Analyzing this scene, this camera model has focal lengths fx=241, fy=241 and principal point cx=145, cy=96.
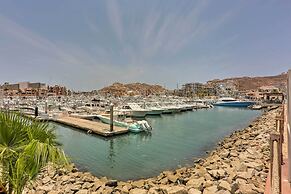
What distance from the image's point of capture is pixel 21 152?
11.3ft

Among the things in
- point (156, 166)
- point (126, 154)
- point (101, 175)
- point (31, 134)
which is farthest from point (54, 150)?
point (126, 154)

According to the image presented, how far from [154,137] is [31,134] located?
73.3 feet

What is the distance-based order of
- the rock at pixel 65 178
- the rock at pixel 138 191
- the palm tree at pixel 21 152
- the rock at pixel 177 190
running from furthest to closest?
the rock at pixel 65 178 < the rock at pixel 138 191 < the rock at pixel 177 190 < the palm tree at pixel 21 152

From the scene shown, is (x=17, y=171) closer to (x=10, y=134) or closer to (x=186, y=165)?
(x=10, y=134)

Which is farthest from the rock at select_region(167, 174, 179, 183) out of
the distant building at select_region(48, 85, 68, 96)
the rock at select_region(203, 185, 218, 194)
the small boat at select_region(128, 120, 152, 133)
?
the distant building at select_region(48, 85, 68, 96)

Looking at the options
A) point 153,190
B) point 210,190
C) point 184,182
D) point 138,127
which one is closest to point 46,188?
point 153,190

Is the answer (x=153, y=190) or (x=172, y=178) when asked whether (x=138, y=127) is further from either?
(x=153, y=190)

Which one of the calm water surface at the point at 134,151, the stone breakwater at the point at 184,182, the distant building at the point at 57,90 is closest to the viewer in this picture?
the stone breakwater at the point at 184,182

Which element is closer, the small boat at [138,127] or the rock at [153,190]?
the rock at [153,190]

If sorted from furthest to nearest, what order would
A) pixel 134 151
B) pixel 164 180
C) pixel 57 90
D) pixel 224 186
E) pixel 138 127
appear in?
pixel 57 90, pixel 138 127, pixel 134 151, pixel 164 180, pixel 224 186

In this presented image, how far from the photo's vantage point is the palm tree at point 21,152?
130 inches

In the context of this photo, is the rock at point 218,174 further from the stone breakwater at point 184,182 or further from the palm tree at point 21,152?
the palm tree at point 21,152

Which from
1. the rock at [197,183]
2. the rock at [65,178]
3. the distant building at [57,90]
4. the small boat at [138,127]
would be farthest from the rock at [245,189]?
the distant building at [57,90]

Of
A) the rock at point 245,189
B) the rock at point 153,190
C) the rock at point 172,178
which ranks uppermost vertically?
the rock at point 245,189
